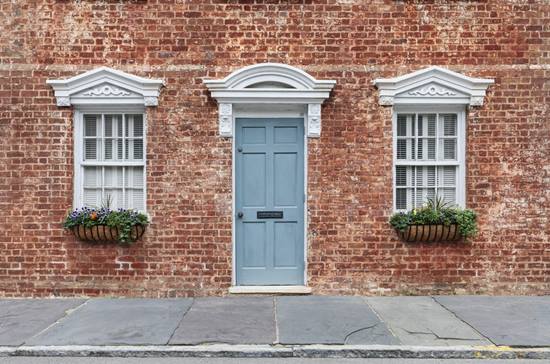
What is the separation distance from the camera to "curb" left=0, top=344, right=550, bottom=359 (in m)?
5.71

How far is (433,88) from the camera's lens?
26.7ft

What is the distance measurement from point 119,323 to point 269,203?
2866mm

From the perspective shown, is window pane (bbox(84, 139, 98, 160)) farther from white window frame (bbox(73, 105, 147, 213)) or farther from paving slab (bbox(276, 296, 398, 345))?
paving slab (bbox(276, 296, 398, 345))

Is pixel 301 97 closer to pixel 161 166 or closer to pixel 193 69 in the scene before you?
pixel 193 69

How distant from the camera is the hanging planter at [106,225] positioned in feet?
26.0

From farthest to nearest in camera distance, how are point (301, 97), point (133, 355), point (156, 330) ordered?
1. point (301, 97)
2. point (156, 330)
3. point (133, 355)

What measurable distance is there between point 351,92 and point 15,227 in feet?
18.1

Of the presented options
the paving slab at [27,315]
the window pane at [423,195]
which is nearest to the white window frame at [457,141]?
the window pane at [423,195]

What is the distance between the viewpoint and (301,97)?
26.2ft

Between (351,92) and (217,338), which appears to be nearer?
(217,338)

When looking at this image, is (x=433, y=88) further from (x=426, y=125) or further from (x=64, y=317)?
(x=64, y=317)

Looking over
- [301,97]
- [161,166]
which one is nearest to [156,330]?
[161,166]

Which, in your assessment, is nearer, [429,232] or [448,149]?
[429,232]

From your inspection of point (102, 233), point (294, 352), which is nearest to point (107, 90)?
point (102, 233)
